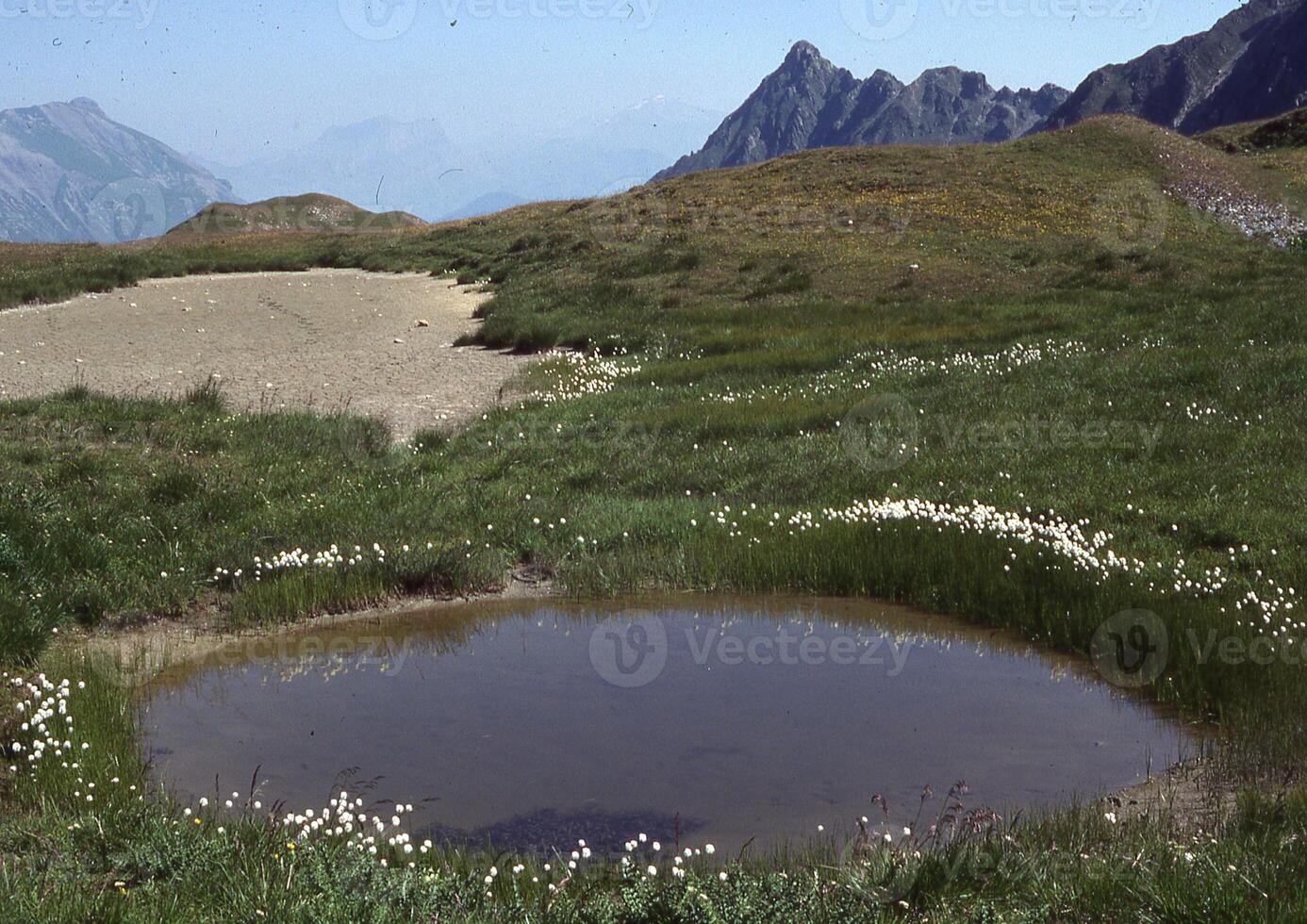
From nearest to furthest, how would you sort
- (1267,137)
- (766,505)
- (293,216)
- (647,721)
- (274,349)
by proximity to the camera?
(647,721) → (766,505) → (274,349) → (1267,137) → (293,216)

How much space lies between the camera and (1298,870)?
5211 millimetres

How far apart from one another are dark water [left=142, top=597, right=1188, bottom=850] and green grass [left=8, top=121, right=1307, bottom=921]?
553 mm

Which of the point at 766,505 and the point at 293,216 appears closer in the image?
the point at 766,505

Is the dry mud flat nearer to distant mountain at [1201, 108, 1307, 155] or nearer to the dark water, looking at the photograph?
the dark water

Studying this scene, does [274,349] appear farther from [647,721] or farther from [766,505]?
[647,721]

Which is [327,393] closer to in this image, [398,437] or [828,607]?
[398,437]

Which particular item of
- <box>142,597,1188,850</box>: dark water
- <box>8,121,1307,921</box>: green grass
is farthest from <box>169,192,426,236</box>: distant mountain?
<box>142,597,1188,850</box>: dark water

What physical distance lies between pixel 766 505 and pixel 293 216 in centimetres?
8799

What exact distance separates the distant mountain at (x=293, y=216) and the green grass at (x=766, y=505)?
209ft

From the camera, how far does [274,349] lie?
25469 millimetres

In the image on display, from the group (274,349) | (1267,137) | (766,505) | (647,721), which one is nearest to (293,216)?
(1267,137)

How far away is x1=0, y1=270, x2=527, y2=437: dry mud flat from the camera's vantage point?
64.4ft

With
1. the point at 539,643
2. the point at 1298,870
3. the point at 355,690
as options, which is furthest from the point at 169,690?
the point at 1298,870

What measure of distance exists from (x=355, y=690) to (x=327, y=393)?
40.6 ft
